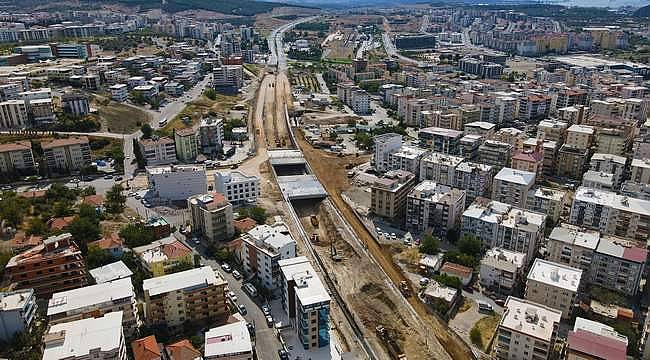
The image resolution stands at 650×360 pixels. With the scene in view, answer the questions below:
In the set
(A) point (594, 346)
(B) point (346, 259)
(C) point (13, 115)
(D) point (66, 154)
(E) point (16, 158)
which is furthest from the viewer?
(C) point (13, 115)

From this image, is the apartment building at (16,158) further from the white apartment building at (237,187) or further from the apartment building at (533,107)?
the apartment building at (533,107)

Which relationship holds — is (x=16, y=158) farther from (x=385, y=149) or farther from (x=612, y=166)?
(x=612, y=166)

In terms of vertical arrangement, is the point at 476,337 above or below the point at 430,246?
below

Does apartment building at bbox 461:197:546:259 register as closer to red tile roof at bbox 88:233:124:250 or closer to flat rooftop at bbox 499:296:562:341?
flat rooftop at bbox 499:296:562:341

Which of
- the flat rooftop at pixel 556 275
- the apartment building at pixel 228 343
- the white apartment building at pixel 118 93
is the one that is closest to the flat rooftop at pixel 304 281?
the apartment building at pixel 228 343

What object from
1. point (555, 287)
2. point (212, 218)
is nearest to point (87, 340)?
point (212, 218)

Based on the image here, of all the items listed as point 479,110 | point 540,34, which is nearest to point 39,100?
point 479,110
